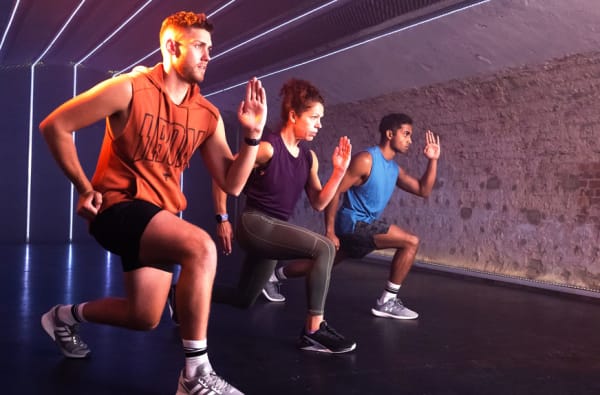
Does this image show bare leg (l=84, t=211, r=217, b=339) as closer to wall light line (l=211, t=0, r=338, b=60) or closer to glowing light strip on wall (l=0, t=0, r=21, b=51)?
wall light line (l=211, t=0, r=338, b=60)

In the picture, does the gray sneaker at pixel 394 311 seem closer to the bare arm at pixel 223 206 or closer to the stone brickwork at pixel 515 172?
the bare arm at pixel 223 206

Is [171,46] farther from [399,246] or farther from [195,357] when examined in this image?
[399,246]

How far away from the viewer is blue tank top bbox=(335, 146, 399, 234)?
3.96 metres

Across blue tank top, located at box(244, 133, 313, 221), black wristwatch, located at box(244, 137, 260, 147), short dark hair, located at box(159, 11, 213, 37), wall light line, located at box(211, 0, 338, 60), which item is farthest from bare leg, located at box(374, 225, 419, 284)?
wall light line, located at box(211, 0, 338, 60)

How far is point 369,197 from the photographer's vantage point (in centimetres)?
398

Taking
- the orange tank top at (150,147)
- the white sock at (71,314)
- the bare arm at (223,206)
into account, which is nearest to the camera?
the orange tank top at (150,147)

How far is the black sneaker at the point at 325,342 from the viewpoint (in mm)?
2879

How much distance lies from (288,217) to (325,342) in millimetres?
636

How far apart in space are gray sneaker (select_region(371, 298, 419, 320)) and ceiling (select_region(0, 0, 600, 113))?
257 centimetres

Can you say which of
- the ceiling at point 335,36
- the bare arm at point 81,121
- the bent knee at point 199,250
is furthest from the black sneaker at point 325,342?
the ceiling at point 335,36

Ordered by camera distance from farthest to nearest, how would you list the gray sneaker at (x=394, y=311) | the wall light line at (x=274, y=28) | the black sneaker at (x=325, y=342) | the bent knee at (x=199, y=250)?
the wall light line at (x=274, y=28)
the gray sneaker at (x=394, y=311)
the black sneaker at (x=325, y=342)
the bent knee at (x=199, y=250)

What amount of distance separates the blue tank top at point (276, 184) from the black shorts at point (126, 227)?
3.23 ft

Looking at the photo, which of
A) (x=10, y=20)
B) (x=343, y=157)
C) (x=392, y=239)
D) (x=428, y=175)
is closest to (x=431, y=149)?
(x=428, y=175)

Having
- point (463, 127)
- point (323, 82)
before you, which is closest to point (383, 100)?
point (323, 82)
